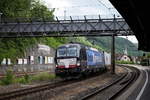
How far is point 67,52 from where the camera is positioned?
101 feet

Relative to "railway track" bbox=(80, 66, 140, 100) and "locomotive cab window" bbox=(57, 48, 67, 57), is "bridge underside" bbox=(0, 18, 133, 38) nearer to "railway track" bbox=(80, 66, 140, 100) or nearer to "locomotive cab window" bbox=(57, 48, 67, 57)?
"locomotive cab window" bbox=(57, 48, 67, 57)

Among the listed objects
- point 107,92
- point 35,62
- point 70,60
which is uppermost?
Result: point 35,62

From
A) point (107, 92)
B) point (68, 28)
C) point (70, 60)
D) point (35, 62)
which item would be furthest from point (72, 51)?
point (35, 62)

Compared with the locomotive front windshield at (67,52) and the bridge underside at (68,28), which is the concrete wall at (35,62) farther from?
the locomotive front windshield at (67,52)

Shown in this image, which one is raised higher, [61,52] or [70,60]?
[61,52]

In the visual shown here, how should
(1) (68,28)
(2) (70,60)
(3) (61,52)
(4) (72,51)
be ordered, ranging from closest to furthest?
(2) (70,60) < (4) (72,51) < (3) (61,52) < (1) (68,28)

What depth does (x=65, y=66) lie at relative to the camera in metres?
29.9

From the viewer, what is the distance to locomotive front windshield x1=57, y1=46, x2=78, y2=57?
30.7 metres

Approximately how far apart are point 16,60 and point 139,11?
129 feet

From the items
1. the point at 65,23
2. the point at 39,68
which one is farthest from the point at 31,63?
the point at 65,23

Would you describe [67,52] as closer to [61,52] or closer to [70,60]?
[61,52]

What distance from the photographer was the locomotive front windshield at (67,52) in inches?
1209

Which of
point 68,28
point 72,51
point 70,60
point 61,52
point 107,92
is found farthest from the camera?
point 68,28

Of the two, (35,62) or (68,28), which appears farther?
(35,62)
